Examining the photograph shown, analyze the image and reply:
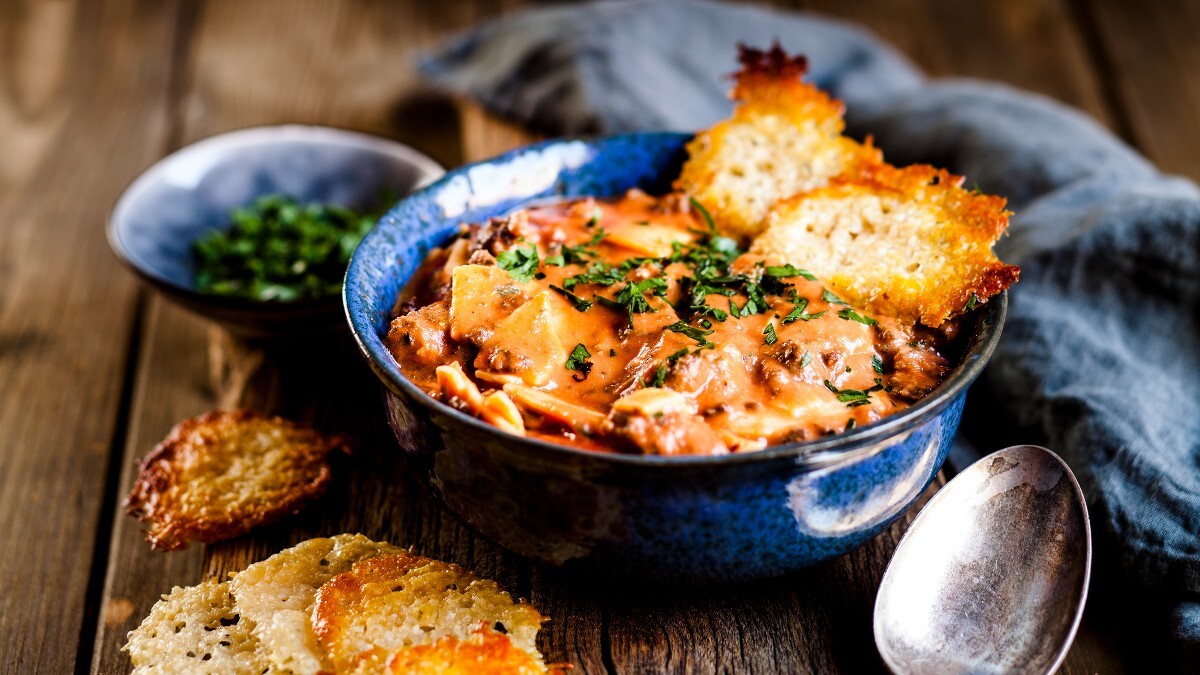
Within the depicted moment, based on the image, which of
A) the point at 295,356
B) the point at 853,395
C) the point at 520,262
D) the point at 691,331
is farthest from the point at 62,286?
the point at 853,395

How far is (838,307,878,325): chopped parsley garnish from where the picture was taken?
321cm

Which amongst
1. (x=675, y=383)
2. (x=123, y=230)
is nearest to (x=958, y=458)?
(x=675, y=383)

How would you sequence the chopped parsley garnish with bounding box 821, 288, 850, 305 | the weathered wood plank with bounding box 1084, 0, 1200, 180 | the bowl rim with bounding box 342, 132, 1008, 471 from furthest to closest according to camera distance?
the weathered wood plank with bounding box 1084, 0, 1200, 180, the chopped parsley garnish with bounding box 821, 288, 850, 305, the bowl rim with bounding box 342, 132, 1008, 471

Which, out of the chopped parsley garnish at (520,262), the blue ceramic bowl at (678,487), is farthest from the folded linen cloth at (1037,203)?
the chopped parsley garnish at (520,262)

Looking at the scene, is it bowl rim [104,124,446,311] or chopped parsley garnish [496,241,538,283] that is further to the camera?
bowl rim [104,124,446,311]

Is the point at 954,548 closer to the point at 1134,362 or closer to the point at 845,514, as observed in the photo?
the point at 845,514

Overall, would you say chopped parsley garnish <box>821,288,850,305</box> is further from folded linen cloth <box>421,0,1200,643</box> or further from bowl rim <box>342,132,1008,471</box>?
folded linen cloth <box>421,0,1200,643</box>

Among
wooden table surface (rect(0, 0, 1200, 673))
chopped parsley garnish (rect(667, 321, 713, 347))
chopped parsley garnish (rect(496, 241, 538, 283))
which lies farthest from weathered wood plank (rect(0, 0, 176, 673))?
chopped parsley garnish (rect(667, 321, 713, 347))

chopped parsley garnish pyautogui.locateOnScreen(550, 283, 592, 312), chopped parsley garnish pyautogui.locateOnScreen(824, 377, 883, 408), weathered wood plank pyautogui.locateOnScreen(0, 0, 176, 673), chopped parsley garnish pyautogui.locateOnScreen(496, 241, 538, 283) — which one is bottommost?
weathered wood plank pyautogui.locateOnScreen(0, 0, 176, 673)

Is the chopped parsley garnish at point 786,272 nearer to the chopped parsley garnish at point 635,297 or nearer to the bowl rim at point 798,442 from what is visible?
the chopped parsley garnish at point 635,297

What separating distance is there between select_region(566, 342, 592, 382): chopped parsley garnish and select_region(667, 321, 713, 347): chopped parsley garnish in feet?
0.84

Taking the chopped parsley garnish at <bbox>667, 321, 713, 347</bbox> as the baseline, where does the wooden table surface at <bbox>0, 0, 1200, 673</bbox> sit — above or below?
below

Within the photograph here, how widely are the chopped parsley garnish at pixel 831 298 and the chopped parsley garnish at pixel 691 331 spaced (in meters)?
0.44

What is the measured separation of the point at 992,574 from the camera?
10.1 feet
